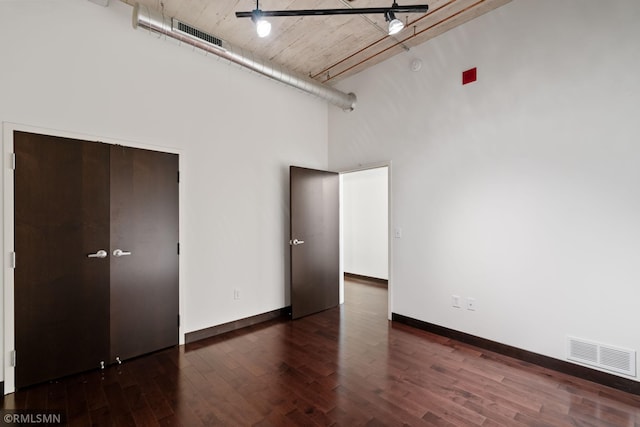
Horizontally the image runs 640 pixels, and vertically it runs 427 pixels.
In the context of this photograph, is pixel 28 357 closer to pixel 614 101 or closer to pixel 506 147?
pixel 506 147

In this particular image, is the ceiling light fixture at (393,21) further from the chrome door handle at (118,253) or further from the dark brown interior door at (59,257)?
the chrome door handle at (118,253)

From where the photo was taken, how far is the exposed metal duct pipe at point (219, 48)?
8.86ft

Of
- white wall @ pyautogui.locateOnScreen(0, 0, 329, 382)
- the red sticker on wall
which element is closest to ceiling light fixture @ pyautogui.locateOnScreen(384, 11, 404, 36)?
the red sticker on wall

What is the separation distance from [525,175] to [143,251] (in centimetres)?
405

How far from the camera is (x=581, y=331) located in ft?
8.41

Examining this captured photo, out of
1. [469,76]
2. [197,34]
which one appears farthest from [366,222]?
[197,34]

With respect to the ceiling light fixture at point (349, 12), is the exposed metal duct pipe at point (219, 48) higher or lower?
higher

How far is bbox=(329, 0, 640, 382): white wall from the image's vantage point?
241 cm

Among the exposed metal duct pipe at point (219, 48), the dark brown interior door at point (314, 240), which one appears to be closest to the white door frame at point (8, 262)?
the exposed metal duct pipe at point (219, 48)

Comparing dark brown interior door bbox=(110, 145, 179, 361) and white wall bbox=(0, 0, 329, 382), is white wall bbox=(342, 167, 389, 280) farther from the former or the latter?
dark brown interior door bbox=(110, 145, 179, 361)

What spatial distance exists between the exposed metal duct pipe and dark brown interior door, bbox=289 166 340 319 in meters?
1.17

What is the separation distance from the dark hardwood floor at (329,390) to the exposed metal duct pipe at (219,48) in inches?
130

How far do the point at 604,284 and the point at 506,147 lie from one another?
152 cm

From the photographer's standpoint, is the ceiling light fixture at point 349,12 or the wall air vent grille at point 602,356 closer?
the ceiling light fixture at point 349,12
